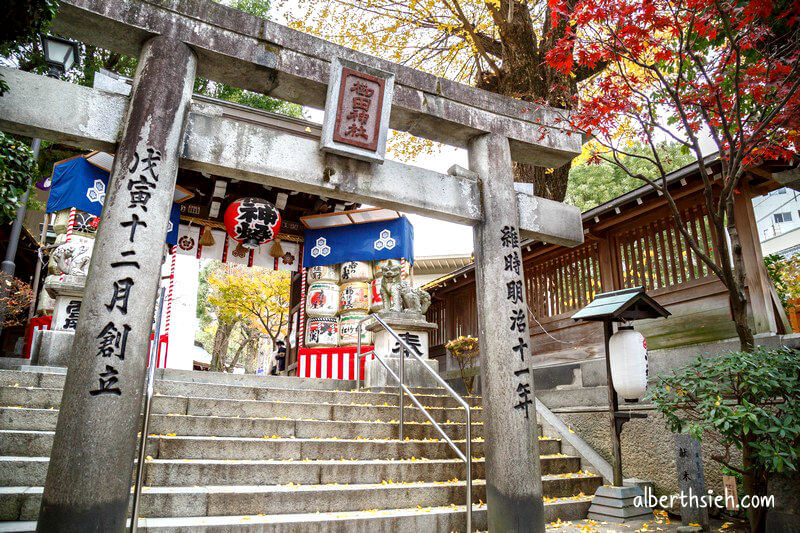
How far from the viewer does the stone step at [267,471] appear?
4.77 m

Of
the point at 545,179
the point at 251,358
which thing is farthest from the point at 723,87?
the point at 251,358

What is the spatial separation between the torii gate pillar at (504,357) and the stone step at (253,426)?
188cm

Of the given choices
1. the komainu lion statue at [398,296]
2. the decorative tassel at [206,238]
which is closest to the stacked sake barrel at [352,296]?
the komainu lion statue at [398,296]

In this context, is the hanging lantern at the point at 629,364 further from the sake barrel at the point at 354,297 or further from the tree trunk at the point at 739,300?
the sake barrel at the point at 354,297

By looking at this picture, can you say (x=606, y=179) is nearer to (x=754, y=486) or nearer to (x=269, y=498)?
(x=754, y=486)

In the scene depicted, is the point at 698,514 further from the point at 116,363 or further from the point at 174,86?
the point at 174,86

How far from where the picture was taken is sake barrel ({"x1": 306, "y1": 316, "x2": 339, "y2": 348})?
1236 cm

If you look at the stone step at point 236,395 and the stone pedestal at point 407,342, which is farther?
the stone pedestal at point 407,342

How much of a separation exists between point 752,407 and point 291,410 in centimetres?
519

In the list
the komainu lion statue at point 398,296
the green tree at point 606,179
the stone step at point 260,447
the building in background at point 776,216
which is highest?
the building in background at point 776,216

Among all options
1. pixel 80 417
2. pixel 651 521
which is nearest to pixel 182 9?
pixel 80 417

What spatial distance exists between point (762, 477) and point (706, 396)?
0.89 meters

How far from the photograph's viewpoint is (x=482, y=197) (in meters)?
6.10

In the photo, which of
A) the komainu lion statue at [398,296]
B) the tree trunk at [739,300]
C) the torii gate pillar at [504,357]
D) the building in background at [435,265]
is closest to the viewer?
the tree trunk at [739,300]
